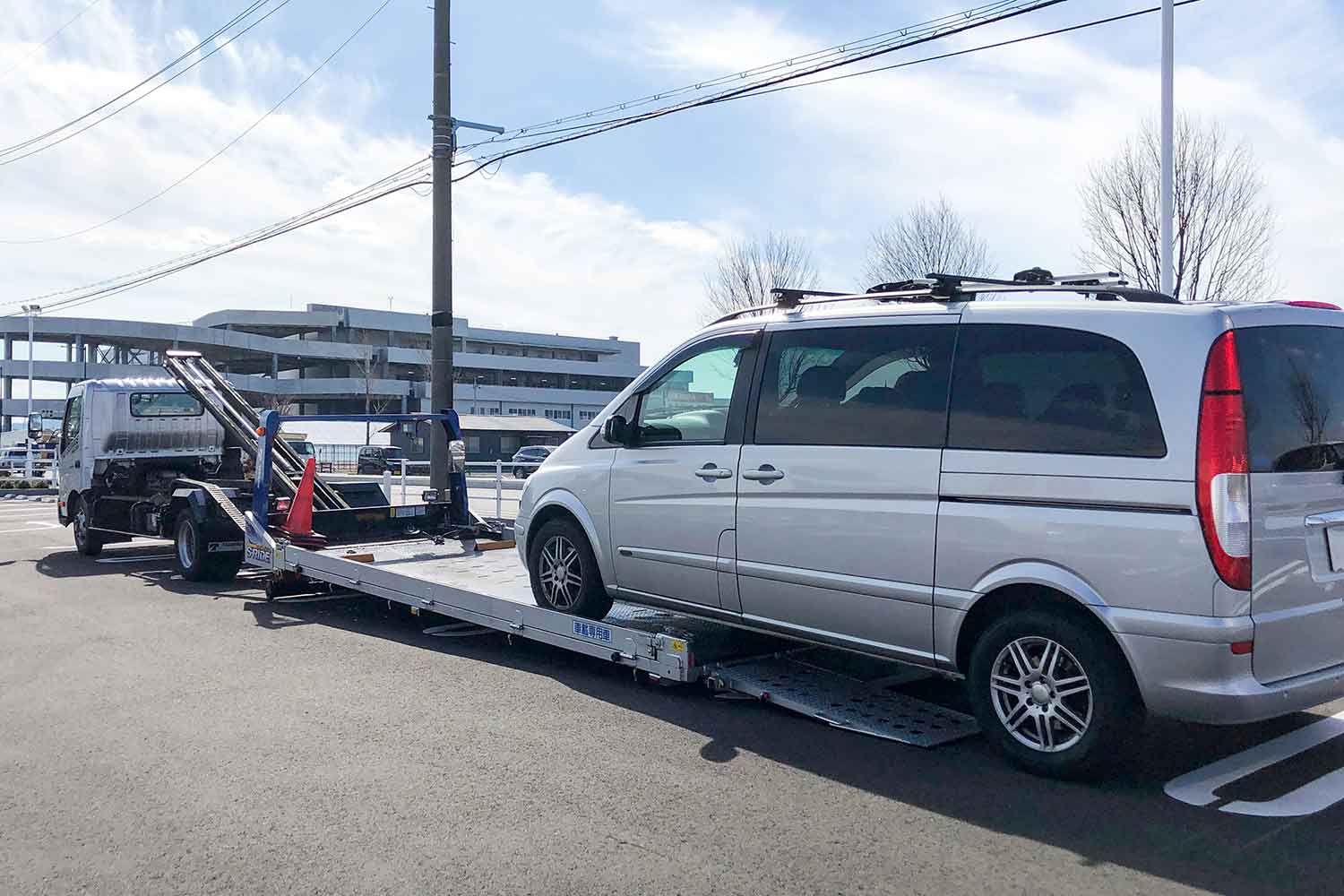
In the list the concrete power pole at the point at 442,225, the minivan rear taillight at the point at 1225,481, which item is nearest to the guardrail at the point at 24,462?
the concrete power pole at the point at 442,225

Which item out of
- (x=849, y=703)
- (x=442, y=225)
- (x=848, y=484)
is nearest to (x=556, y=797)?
(x=849, y=703)

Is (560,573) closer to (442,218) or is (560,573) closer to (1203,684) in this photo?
(1203,684)

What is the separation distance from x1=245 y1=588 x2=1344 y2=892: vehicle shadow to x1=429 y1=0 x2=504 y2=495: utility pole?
26.2 ft

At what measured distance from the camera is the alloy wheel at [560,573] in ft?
23.6

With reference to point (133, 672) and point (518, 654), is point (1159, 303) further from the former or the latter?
point (133, 672)

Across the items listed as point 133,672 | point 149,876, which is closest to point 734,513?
point 149,876

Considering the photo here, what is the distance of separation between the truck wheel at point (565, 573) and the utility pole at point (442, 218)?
22.1 ft

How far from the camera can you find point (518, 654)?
7.65 metres

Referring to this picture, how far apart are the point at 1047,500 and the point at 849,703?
1.72m

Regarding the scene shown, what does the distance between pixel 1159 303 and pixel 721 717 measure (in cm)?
303

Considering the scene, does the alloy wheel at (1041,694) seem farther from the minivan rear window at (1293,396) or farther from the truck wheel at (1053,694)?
the minivan rear window at (1293,396)

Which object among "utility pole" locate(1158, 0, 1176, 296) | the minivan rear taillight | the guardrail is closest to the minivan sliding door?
the minivan rear taillight

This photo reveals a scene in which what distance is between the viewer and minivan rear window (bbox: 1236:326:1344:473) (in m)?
4.48

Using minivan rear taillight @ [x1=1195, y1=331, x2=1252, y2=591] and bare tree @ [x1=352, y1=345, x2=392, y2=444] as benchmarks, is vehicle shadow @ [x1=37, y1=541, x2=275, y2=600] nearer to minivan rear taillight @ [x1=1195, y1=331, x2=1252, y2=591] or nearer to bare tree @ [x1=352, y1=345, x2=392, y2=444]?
minivan rear taillight @ [x1=1195, y1=331, x2=1252, y2=591]
